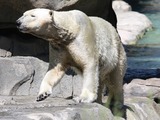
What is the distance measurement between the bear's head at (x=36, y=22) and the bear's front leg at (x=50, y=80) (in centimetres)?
39

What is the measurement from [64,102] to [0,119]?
4.60ft

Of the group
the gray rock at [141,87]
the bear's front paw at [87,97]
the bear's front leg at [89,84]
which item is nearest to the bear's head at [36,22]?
the bear's front leg at [89,84]

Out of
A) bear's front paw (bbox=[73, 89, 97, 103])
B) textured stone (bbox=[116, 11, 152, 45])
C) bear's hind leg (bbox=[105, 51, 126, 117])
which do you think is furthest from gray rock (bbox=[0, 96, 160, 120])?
textured stone (bbox=[116, 11, 152, 45])

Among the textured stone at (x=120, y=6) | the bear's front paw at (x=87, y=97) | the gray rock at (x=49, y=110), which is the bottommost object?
the gray rock at (x=49, y=110)

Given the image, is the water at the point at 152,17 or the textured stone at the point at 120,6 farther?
the textured stone at the point at 120,6

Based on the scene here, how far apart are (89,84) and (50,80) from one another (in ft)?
1.25

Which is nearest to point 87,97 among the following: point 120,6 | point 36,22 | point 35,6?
point 36,22

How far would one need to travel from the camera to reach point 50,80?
594 cm

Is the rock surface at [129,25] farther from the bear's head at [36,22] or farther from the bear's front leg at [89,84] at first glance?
the bear's head at [36,22]

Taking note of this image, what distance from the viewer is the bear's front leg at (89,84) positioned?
5.86 m

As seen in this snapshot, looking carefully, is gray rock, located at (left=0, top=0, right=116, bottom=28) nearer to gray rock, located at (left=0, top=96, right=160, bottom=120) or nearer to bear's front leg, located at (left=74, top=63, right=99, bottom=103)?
gray rock, located at (left=0, top=96, right=160, bottom=120)

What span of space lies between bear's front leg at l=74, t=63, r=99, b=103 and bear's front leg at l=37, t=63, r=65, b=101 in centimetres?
26

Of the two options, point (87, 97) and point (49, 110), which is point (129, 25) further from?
point (49, 110)

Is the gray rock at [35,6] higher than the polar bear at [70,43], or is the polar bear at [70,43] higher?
the gray rock at [35,6]
